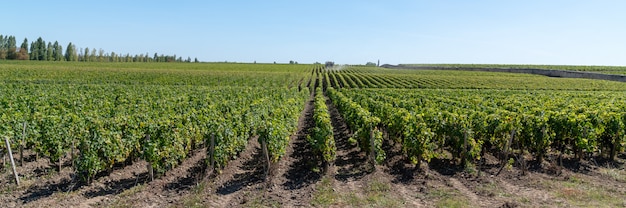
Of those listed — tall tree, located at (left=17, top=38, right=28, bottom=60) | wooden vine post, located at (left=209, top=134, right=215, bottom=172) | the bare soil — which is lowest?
the bare soil

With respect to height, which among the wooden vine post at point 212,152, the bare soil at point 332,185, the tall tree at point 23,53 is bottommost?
the bare soil at point 332,185

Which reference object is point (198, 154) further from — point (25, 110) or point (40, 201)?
point (25, 110)

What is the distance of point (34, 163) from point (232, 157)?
5.68m

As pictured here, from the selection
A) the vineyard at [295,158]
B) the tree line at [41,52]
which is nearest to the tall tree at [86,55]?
the tree line at [41,52]

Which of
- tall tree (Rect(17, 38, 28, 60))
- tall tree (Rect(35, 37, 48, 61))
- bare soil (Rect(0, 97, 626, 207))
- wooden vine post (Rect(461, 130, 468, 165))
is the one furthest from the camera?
tall tree (Rect(35, 37, 48, 61))

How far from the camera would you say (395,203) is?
30.3 ft

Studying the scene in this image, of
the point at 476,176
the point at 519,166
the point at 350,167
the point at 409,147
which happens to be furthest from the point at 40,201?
the point at 519,166

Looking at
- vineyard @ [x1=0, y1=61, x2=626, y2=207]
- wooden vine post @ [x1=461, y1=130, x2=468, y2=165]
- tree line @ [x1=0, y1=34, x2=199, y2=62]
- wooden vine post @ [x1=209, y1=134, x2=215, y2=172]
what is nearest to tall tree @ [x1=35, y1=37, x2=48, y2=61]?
tree line @ [x1=0, y1=34, x2=199, y2=62]

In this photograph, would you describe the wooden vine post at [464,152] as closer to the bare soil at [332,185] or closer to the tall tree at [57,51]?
the bare soil at [332,185]

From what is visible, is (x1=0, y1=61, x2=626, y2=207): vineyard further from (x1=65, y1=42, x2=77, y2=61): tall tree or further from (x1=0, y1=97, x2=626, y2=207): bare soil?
(x1=65, y1=42, x2=77, y2=61): tall tree

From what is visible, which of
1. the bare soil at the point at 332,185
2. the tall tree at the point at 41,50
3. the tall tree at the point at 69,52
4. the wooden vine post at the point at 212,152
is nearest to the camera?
the bare soil at the point at 332,185

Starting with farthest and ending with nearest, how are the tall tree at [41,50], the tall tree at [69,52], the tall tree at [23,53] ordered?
the tall tree at [69,52] → the tall tree at [41,50] → the tall tree at [23,53]

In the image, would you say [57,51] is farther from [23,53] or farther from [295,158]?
[295,158]

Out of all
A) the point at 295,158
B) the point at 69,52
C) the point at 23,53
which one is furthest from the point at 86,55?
the point at 295,158
